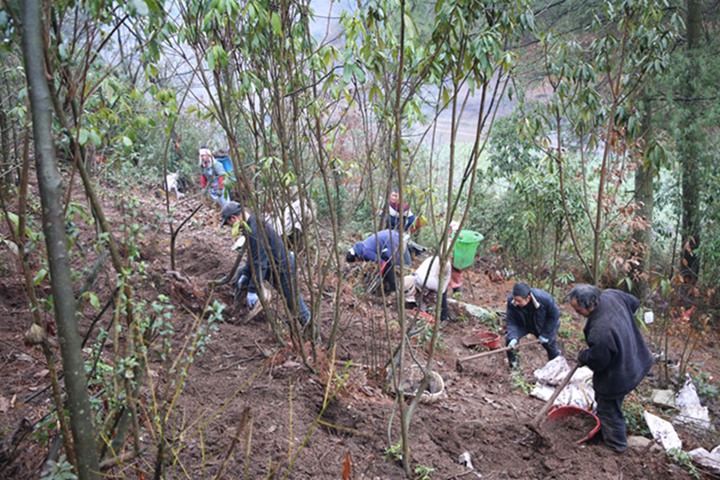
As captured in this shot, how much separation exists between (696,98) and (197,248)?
27.5 ft

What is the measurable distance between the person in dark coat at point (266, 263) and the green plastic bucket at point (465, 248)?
295 cm

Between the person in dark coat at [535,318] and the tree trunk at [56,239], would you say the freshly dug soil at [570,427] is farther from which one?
the tree trunk at [56,239]

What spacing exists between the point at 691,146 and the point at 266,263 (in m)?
7.62

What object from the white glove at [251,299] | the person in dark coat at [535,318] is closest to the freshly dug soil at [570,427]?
the person in dark coat at [535,318]

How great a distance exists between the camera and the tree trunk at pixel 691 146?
29.2 feet

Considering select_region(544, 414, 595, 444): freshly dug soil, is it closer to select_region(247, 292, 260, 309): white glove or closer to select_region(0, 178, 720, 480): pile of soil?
select_region(0, 178, 720, 480): pile of soil

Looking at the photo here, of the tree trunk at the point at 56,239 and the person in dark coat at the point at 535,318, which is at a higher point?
the tree trunk at the point at 56,239

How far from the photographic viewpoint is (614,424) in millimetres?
4594

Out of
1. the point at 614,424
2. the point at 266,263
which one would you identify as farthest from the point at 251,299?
the point at 614,424

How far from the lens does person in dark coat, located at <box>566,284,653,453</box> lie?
171 inches

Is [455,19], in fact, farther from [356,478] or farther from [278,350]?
[278,350]

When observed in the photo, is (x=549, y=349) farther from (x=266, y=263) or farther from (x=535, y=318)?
(x=266, y=263)

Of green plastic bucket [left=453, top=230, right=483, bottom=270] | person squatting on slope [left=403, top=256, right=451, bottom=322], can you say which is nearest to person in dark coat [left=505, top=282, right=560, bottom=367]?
person squatting on slope [left=403, top=256, right=451, bottom=322]

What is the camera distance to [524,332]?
6.45m
